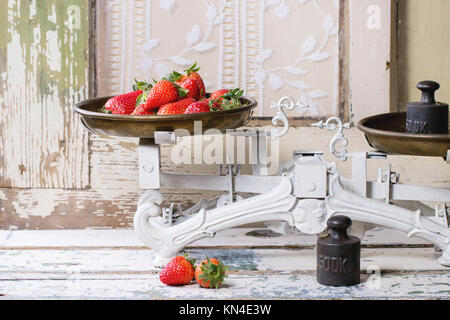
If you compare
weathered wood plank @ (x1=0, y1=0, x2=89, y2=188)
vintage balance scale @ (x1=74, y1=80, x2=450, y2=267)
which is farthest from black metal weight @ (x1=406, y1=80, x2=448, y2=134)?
weathered wood plank @ (x1=0, y1=0, x2=89, y2=188)

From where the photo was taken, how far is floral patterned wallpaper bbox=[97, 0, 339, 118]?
81.3 inches

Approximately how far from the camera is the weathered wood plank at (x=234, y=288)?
1.53m

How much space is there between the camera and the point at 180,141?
6.94ft

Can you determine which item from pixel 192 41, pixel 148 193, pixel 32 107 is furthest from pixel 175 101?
pixel 32 107

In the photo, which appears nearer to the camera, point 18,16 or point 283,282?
point 283,282

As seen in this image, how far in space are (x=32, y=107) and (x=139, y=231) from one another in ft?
1.97

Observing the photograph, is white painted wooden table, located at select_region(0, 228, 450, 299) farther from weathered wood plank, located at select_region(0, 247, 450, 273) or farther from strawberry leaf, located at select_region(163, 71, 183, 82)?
strawberry leaf, located at select_region(163, 71, 183, 82)

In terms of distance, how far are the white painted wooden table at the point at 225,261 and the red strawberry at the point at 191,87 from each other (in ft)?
1.30

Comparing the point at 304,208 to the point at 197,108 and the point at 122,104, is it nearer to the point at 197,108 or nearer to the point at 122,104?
the point at 197,108
